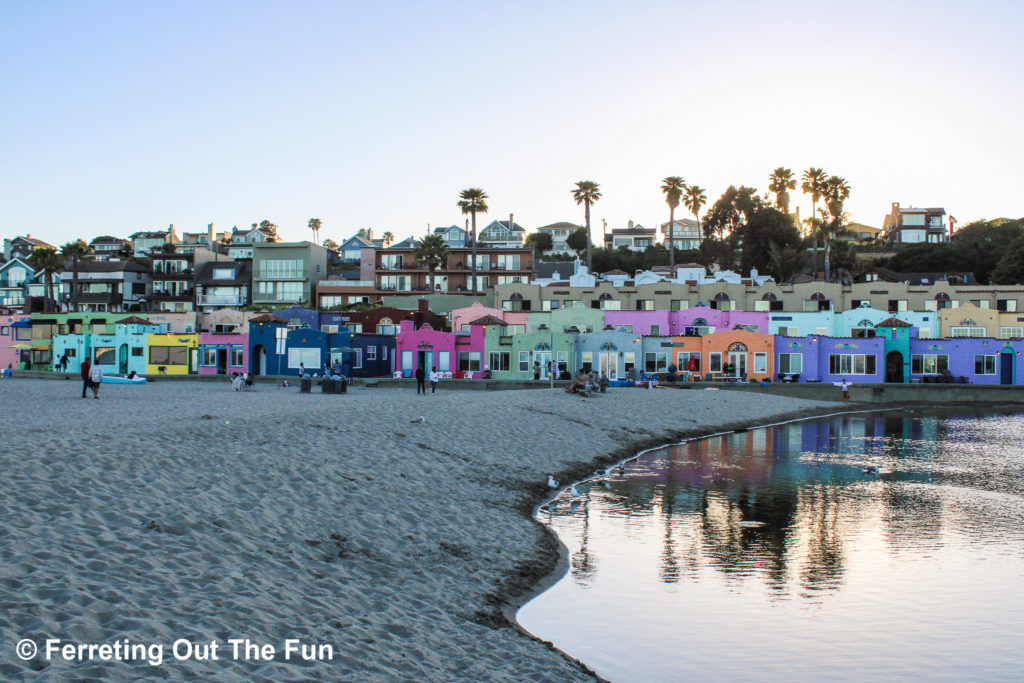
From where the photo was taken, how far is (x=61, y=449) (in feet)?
51.5

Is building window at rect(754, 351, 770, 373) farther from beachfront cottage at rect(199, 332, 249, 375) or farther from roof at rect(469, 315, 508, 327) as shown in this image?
beachfront cottage at rect(199, 332, 249, 375)

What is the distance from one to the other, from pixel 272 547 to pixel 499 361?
54.0m

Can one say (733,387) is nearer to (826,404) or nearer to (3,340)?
(826,404)

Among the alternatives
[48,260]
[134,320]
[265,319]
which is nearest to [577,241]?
[265,319]

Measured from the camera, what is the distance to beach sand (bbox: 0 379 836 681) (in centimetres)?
885

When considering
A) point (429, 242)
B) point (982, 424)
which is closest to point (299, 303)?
point (429, 242)

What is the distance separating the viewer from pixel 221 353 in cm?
7025

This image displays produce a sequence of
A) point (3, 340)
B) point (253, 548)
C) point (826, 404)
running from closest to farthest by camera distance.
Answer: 1. point (253, 548)
2. point (826, 404)
3. point (3, 340)

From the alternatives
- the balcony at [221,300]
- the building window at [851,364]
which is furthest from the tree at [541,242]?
the building window at [851,364]

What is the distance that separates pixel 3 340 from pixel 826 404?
254ft

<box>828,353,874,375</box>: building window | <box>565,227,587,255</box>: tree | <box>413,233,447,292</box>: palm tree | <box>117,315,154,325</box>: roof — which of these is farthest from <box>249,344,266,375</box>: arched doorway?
<box>565,227,587,255</box>: tree

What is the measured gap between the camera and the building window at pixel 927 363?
6744 centimetres

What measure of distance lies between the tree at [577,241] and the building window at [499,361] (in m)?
67.6

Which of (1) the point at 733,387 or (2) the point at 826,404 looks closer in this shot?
(2) the point at 826,404
